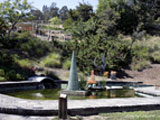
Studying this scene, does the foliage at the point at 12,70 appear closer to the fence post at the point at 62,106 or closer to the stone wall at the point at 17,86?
the stone wall at the point at 17,86

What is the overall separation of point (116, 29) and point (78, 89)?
2682cm

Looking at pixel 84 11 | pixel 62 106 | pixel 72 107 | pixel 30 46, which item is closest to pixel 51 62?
pixel 30 46

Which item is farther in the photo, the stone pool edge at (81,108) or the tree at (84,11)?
the tree at (84,11)

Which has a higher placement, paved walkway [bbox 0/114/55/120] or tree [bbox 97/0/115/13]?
tree [bbox 97/0/115/13]

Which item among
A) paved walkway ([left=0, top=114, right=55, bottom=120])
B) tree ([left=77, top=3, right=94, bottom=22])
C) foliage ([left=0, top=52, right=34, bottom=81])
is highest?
tree ([left=77, top=3, right=94, bottom=22])

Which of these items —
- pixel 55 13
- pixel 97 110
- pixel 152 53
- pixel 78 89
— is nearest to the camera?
pixel 97 110

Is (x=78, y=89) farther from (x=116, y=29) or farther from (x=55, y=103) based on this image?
(x=116, y=29)

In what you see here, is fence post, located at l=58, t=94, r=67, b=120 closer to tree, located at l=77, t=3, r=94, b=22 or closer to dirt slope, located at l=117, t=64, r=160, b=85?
dirt slope, located at l=117, t=64, r=160, b=85

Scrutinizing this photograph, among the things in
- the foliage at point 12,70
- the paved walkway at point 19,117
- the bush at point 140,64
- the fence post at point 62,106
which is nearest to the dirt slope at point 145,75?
the bush at point 140,64

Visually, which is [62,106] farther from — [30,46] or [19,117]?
[30,46]

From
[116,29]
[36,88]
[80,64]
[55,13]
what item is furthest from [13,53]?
[55,13]

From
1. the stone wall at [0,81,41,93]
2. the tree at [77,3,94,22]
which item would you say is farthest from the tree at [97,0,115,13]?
the stone wall at [0,81,41,93]

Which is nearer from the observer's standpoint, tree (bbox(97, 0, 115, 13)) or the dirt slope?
the dirt slope

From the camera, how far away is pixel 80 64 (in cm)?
1781
